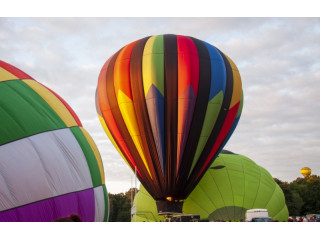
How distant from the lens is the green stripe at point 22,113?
223 inches

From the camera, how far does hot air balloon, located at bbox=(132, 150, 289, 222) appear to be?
14.2 m

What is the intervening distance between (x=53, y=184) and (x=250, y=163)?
453 inches

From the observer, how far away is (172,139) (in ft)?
40.7

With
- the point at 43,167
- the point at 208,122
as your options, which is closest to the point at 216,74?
the point at 208,122

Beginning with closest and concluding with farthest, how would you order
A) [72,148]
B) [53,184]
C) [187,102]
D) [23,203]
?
[23,203]
[53,184]
[72,148]
[187,102]

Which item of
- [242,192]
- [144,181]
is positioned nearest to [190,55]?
[144,181]

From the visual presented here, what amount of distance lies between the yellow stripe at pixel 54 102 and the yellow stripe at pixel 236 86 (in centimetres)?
720

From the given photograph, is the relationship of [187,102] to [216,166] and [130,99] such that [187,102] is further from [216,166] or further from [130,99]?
[216,166]

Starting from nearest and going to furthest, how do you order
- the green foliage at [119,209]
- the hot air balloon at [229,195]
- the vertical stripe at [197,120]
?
1. the vertical stripe at [197,120]
2. the hot air balloon at [229,195]
3. the green foliage at [119,209]

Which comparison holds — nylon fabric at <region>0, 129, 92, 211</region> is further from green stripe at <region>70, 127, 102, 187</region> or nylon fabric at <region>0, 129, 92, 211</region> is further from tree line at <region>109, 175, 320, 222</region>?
tree line at <region>109, 175, 320, 222</region>

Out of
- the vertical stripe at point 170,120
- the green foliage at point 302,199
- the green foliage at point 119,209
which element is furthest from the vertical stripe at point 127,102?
the green foliage at point 119,209

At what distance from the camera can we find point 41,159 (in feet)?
19.1

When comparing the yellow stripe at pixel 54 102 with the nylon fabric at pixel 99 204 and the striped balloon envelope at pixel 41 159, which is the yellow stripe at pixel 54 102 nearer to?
the striped balloon envelope at pixel 41 159

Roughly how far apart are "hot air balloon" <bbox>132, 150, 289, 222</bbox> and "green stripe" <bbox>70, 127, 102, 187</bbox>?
7198 mm
